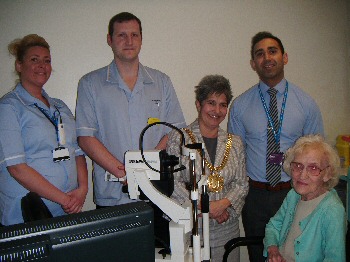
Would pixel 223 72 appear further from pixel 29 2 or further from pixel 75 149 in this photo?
pixel 29 2

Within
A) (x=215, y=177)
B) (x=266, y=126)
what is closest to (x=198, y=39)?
(x=266, y=126)

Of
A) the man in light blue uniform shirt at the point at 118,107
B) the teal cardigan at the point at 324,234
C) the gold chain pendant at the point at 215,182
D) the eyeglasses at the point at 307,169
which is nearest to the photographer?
the teal cardigan at the point at 324,234

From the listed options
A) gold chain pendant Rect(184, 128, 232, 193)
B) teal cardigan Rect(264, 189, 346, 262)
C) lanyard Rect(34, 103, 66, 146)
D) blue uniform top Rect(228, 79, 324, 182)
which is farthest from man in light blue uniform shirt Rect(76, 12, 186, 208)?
teal cardigan Rect(264, 189, 346, 262)

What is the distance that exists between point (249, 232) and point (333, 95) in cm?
199

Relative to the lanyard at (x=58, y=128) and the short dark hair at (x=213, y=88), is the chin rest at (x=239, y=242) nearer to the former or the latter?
the short dark hair at (x=213, y=88)

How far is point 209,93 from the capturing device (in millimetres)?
2035

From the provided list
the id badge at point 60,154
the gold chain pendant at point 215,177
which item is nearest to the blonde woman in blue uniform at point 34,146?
the id badge at point 60,154

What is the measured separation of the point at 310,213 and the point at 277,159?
653mm

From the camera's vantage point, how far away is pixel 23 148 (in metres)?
1.86

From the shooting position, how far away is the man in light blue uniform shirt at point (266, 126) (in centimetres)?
228

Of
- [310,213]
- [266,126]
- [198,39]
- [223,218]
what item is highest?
[198,39]

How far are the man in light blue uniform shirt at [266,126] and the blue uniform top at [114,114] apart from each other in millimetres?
775

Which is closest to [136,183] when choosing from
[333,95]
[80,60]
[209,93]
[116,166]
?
[116,166]

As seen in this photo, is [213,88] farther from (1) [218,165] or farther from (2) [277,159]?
(2) [277,159]
